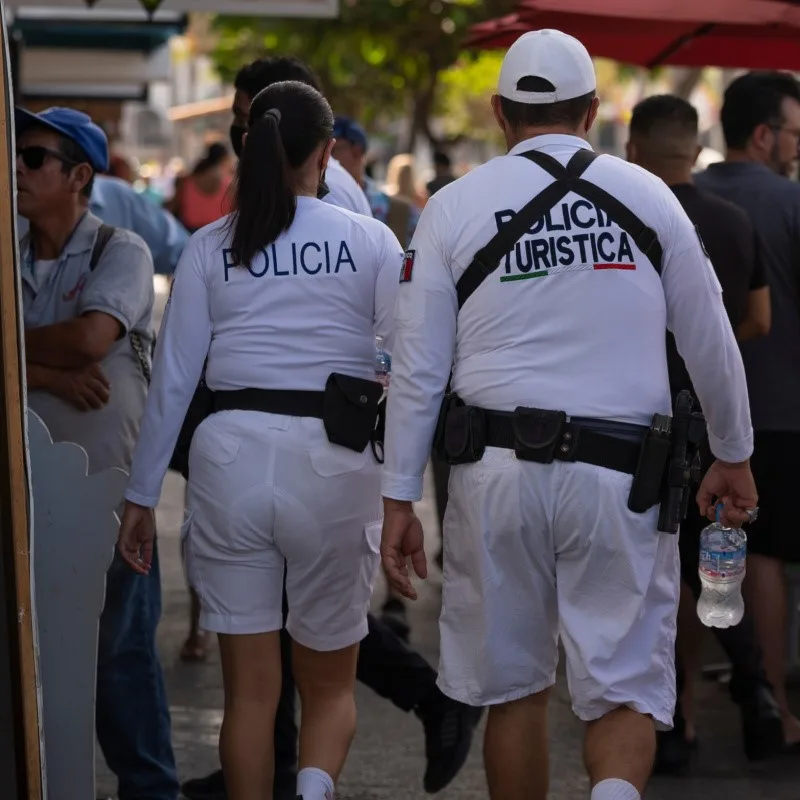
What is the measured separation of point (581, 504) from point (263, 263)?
39.1 inches

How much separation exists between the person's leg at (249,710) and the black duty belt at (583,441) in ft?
2.71

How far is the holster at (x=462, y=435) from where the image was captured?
378 centimetres

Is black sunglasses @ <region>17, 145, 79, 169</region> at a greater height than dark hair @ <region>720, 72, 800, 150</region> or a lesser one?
lesser

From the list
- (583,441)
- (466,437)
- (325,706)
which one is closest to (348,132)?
(325,706)

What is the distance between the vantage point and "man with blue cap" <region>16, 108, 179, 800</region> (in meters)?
4.57

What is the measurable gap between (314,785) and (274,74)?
2110 millimetres

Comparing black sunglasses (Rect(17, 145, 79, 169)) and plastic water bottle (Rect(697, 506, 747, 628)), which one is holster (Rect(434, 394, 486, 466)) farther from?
black sunglasses (Rect(17, 145, 79, 169))

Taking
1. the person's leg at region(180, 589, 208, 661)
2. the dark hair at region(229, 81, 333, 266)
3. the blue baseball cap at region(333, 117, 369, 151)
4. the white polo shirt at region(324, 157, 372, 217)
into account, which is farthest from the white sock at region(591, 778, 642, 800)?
the blue baseball cap at region(333, 117, 369, 151)

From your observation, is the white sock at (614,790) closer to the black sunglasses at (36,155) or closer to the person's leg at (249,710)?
the person's leg at (249,710)

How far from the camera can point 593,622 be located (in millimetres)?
3775

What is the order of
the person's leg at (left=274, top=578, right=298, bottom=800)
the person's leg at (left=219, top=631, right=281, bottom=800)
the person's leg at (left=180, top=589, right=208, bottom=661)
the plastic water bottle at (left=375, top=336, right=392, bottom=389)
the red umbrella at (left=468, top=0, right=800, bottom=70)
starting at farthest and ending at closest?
1. the person's leg at (left=180, top=589, right=208, bottom=661)
2. the red umbrella at (left=468, top=0, right=800, bottom=70)
3. the person's leg at (left=274, top=578, right=298, bottom=800)
4. the plastic water bottle at (left=375, top=336, right=392, bottom=389)
5. the person's leg at (left=219, top=631, right=281, bottom=800)

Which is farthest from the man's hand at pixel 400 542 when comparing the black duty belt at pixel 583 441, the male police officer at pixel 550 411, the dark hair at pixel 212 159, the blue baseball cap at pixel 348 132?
the dark hair at pixel 212 159

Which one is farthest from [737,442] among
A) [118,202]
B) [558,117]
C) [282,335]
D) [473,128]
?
[473,128]

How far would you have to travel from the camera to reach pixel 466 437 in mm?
3787
